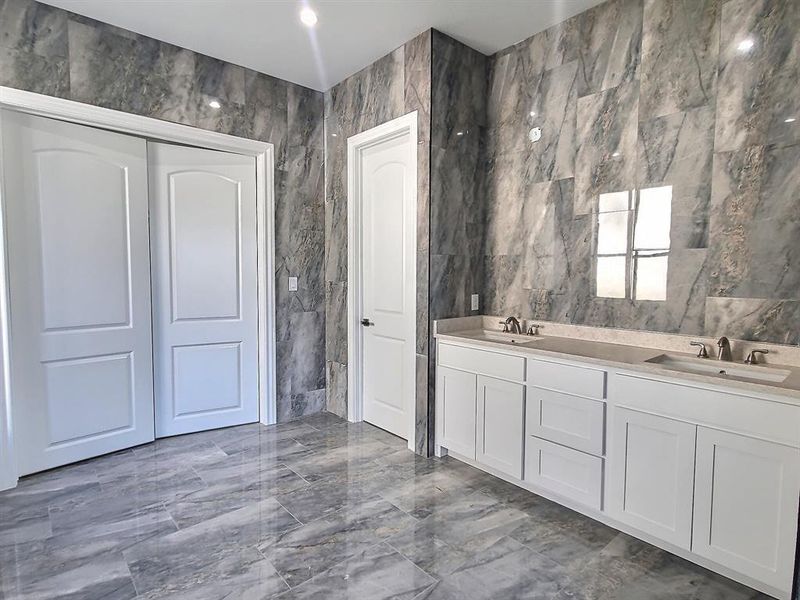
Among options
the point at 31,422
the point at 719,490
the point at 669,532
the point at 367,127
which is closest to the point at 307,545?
the point at 669,532

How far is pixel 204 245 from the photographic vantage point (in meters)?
3.51

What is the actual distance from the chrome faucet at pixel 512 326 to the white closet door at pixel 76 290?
269cm

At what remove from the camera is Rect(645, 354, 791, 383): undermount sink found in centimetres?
200

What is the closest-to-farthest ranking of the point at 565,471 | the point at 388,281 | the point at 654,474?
the point at 654,474 < the point at 565,471 < the point at 388,281

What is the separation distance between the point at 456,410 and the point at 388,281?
1.19m

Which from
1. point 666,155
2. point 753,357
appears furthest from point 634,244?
point 753,357

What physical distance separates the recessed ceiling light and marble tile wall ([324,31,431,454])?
0.68 meters

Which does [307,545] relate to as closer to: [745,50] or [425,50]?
[425,50]

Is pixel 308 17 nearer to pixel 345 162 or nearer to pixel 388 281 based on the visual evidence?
pixel 345 162

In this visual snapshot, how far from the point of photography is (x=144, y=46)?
308 centimetres

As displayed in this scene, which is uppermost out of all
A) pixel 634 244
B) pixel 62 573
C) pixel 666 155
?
pixel 666 155

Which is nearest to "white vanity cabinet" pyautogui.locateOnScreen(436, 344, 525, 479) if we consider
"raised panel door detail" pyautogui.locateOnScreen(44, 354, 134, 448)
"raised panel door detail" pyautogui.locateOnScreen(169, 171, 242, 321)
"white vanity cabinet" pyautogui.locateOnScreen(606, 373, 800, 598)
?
"white vanity cabinet" pyautogui.locateOnScreen(606, 373, 800, 598)

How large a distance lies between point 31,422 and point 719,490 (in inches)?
152

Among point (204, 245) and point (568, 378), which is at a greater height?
point (204, 245)
